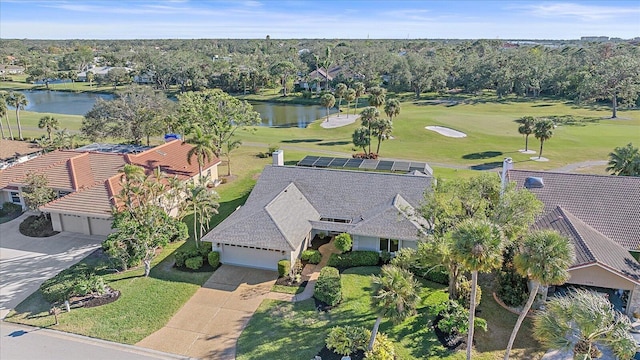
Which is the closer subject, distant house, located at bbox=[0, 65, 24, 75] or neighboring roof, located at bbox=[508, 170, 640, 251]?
neighboring roof, located at bbox=[508, 170, 640, 251]

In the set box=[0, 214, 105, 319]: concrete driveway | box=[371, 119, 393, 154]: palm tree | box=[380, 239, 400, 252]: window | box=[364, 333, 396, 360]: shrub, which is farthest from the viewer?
box=[371, 119, 393, 154]: palm tree

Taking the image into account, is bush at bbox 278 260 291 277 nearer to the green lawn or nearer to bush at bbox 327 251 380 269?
the green lawn

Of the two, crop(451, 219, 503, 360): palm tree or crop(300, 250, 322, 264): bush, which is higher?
crop(451, 219, 503, 360): palm tree

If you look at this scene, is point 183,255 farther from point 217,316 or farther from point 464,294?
point 464,294

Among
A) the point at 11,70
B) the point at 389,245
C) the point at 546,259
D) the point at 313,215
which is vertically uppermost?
the point at 11,70

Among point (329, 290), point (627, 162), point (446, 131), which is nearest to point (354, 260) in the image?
point (329, 290)

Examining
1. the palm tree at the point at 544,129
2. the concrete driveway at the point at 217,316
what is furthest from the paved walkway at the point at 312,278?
the palm tree at the point at 544,129

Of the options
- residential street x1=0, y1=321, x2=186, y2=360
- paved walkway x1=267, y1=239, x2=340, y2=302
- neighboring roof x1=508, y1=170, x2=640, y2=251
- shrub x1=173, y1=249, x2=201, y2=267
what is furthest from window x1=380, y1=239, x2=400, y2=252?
residential street x1=0, y1=321, x2=186, y2=360
